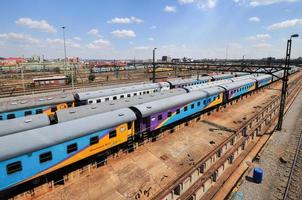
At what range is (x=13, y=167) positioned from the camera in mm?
11234

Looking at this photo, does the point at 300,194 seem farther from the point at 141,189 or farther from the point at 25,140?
the point at 25,140

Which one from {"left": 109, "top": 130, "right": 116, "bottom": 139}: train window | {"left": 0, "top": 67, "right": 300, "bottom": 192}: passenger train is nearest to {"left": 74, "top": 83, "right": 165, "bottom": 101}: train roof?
{"left": 0, "top": 67, "right": 300, "bottom": 192}: passenger train

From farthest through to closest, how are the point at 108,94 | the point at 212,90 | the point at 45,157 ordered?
the point at 212,90 → the point at 108,94 → the point at 45,157

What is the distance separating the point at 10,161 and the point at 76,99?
→ 50.2 ft

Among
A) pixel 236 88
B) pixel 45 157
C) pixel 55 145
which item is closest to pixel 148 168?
pixel 55 145

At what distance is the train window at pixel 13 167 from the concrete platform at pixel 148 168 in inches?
108

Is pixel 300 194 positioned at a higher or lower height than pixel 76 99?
lower

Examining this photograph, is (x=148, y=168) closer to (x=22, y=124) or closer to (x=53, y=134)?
(x=53, y=134)

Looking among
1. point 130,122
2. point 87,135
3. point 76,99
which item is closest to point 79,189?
point 87,135

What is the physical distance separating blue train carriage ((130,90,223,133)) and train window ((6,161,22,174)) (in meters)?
10.1

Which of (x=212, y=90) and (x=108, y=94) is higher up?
(x=212, y=90)

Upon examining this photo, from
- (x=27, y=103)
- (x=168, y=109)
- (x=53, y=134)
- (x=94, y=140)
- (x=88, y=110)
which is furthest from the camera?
(x=27, y=103)

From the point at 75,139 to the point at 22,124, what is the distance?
5.08m

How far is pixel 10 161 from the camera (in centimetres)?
1102
